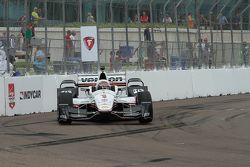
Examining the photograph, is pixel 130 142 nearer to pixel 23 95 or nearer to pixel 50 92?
pixel 23 95

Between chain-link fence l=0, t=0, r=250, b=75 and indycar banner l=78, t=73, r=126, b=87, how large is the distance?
10.5 feet

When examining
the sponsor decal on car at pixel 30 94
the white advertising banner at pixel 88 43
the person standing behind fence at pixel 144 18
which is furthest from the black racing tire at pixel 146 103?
the person standing behind fence at pixel 144 18

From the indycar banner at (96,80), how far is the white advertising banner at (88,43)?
19.4 ft

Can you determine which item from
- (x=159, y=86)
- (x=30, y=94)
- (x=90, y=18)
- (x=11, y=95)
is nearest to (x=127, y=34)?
(x=90, y=18)

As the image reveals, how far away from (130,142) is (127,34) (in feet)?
49.9

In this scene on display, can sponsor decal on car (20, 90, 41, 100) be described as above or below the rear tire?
above

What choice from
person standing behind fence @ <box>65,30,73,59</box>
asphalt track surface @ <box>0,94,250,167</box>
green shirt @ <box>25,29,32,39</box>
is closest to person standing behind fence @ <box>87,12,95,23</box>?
person standing behind fence @ <box>65,30,73,59</box>

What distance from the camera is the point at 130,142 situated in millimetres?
13648

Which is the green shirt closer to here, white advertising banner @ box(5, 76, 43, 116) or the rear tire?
white advertising banner @ box(5, 76, 43, 116)

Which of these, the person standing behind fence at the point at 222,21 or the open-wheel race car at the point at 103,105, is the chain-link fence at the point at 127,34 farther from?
the open-wheel race car at the point at 103,105

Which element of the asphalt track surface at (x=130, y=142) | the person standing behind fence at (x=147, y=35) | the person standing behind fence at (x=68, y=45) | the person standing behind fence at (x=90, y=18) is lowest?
the asphalt track surface at (x=130, y=142)

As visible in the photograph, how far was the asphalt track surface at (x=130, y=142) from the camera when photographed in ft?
35.6

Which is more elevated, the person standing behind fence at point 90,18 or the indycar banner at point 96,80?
the person standing behind fence at point 90,18

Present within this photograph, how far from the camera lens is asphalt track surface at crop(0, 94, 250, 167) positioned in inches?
427
